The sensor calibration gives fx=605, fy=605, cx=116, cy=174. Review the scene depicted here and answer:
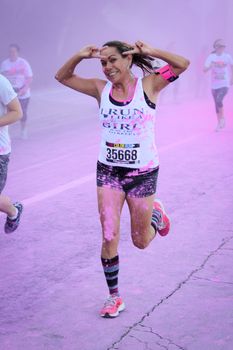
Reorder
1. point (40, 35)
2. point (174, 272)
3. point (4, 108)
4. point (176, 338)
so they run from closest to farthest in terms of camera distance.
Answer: point (176, 338)
point (174, 272)
point (4, 108)
point (40, 35)

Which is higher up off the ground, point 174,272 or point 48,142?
point 174,272

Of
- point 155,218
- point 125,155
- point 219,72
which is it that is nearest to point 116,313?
point 155,218

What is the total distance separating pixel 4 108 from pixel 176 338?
2.86 metres

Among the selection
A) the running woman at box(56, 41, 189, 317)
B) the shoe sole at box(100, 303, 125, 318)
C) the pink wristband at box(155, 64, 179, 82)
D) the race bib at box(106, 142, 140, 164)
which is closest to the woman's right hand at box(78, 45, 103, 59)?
the running woman at box(56, 41, 189, 317)

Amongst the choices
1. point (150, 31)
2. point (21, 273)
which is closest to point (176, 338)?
point (21, 273)

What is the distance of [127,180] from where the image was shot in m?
4.39

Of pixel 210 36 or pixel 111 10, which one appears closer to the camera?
pixel 111 10

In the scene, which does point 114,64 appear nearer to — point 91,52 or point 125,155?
point 91,52

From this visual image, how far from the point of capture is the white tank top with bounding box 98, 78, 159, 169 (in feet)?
14.1

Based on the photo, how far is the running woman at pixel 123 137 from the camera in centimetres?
429

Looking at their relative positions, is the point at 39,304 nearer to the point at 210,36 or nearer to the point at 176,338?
the point at 176,338

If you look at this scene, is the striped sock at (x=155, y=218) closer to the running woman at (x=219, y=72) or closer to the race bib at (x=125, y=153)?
the race bib at (x=125, y=153)

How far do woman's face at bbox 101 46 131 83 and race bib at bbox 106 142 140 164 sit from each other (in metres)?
0.47

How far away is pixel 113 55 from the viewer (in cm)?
426
